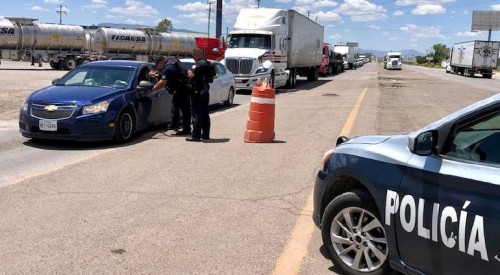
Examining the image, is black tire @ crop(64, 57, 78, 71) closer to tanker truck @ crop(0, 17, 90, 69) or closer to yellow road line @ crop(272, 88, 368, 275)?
tanker truck @ crop(0, 17, 90, 69)

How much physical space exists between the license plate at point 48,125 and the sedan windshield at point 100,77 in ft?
4.72

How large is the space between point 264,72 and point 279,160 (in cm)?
1575

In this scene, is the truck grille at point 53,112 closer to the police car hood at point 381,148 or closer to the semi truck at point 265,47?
the police car hood at point 381,148

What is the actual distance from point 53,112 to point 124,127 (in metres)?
1.26

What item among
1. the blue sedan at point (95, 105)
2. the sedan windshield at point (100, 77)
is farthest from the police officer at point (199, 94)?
the sedan windshield at point (100, 77)

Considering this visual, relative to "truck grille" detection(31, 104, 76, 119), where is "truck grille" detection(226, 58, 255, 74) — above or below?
above

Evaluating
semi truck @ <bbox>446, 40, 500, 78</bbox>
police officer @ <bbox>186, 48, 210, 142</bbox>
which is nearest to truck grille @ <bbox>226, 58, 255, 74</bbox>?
police officer @ <bbox>186, 48, 210, 142</bbox>

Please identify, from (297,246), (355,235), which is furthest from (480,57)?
(355,235)

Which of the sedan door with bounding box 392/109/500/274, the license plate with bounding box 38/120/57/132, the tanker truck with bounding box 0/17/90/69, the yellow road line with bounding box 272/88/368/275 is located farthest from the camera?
the tanker truck with bounding box 0/17/90/69

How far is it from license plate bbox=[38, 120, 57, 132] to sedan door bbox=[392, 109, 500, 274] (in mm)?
6733

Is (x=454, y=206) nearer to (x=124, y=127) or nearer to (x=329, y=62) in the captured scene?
(x=124, y=127)

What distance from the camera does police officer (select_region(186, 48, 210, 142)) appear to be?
9492 millimetres

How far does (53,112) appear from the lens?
8703 millimetres

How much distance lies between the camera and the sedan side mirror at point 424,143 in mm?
3205
